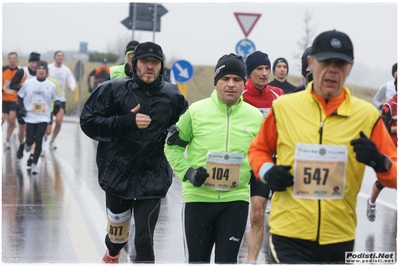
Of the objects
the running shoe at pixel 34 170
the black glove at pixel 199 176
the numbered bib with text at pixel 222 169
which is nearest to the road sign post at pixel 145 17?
the running shoe at pixel 34 170

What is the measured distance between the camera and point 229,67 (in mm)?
6488

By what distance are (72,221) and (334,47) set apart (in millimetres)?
5984

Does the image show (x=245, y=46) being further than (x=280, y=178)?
Yes

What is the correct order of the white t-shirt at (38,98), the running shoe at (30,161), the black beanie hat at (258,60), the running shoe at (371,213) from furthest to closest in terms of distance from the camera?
the white t-shirt at (38,98)
the running shoe at (30,161)
the running shoe at (371,213)
the black beanie hat at (258,60)

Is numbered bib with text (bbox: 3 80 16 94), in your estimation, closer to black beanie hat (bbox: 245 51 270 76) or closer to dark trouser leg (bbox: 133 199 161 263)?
black beanie hat (bbox: 245 51 270 76)

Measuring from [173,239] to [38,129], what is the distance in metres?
6.35

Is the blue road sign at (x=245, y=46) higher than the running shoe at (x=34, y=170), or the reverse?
the blue road sign at (x=245, y=46)

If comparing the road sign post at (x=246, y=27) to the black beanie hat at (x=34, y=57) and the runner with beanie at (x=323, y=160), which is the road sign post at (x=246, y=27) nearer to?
the black beanie hat at (x=34, y=57)

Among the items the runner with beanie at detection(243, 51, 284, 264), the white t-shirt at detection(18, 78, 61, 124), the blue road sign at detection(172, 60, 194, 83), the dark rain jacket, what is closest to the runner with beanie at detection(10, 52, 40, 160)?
the white t-shirt at detection(18, 78, 61, 124)

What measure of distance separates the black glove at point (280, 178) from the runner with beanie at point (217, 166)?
146cm

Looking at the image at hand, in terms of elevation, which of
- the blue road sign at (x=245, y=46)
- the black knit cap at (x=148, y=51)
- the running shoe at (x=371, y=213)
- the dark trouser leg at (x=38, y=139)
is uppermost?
the blue road sign at (x=245, y=46)

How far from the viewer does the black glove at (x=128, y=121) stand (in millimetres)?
6688

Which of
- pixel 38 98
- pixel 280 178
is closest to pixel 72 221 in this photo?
pixel 38 98

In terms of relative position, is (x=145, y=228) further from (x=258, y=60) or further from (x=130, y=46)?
(x=130, y=46)
